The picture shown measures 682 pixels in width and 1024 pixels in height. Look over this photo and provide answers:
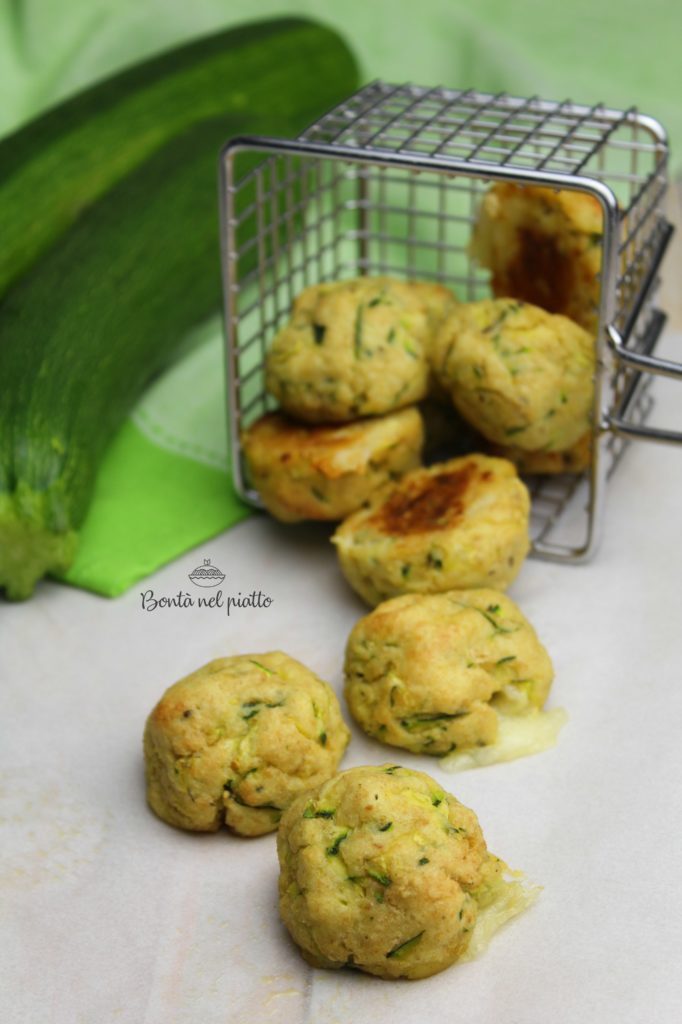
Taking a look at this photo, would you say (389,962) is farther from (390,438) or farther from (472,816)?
(390,438)

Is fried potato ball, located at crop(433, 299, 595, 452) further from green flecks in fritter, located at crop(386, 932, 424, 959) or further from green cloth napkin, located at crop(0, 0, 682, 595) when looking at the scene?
green cloth napkin, located at crop(0, 0, 682, 595)

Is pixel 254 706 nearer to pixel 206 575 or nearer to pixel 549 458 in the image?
pixel 206 575

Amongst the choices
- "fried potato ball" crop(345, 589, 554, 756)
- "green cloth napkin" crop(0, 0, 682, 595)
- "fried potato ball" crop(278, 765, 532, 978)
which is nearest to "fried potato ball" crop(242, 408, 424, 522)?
"fried potato ball" crop(345, 589, 554, 756)

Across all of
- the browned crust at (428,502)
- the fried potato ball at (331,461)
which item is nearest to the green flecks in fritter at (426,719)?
the browned crust at (428,502)

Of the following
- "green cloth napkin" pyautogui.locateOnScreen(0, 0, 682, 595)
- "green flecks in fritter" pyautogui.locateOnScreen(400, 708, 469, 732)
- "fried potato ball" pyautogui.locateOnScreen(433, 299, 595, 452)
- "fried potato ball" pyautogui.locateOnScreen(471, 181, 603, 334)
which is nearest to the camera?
"green flecks in fritter" pyautogui.locateOnScreen(400, 708, 469, 732)

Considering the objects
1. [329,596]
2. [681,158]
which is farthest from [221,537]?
[681,158]

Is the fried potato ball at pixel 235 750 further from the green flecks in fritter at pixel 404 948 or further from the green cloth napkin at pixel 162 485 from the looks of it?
the green cloth napkin at pixel 162 485
